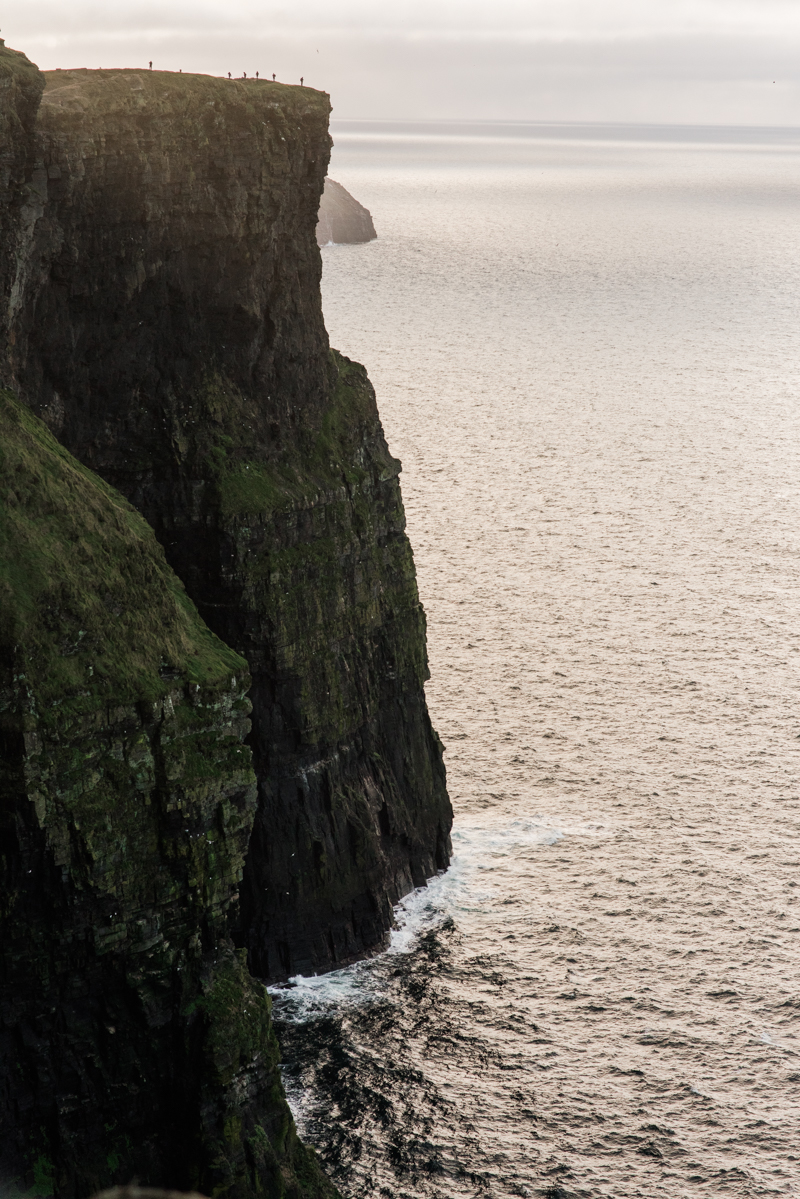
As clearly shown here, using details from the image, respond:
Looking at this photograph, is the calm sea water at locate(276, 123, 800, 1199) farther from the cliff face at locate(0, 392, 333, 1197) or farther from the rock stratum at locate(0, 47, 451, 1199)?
A: the cliff face at locate(0, 392, 333, 1197)

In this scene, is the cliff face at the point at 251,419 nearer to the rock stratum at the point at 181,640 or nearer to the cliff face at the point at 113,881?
the rock stratum at the point at 181,640

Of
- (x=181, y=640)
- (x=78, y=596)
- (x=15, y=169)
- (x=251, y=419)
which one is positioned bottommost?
(x=181, y=640)

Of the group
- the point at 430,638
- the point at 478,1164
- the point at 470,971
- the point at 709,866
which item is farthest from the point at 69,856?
the point at 430,638

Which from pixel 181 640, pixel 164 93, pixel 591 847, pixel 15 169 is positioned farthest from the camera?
pixel 591 847

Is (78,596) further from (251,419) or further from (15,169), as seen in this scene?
(251,419)

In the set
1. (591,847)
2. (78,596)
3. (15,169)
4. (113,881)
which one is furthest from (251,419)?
(591,847)

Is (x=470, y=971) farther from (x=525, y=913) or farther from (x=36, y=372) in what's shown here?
(x=36, y=372)
